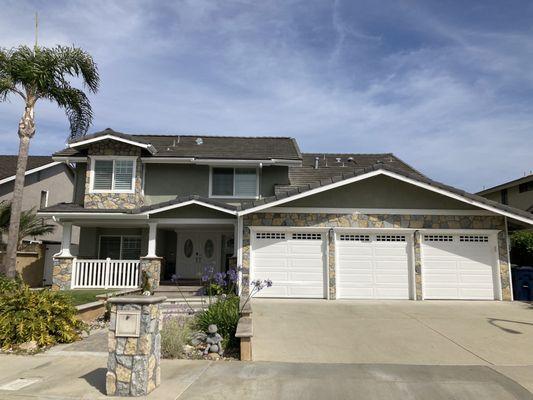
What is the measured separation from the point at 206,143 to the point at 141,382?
50.0 ft

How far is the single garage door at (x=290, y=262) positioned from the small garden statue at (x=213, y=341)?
19.3 feet

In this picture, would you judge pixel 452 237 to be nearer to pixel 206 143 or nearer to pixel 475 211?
pixel 475 211

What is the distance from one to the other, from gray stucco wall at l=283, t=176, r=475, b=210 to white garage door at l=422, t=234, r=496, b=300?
1.11 meters

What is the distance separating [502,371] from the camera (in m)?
6.79

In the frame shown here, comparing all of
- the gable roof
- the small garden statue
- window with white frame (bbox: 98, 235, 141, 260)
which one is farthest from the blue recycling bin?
the gable roof

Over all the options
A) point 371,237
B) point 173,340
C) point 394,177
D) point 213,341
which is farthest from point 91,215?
point 394,177

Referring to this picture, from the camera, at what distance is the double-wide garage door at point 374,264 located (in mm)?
13961

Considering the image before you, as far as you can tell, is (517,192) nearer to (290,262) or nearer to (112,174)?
(290,262)

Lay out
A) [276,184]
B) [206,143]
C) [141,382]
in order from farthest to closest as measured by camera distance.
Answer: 1. [206,143]
2. [276,184]
3. [141,382]

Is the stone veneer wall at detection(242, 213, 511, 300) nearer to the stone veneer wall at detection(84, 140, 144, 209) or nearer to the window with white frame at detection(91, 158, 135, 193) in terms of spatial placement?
the stone veneer wall at detection(84, 140, 144, 209)

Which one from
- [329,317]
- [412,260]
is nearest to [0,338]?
[329,317]

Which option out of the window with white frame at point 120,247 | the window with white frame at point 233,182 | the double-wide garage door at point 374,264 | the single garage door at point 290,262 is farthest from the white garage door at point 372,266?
the window with white frame at point 120,247

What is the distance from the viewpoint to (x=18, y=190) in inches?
530

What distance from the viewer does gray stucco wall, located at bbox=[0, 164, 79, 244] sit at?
22.4 meters
